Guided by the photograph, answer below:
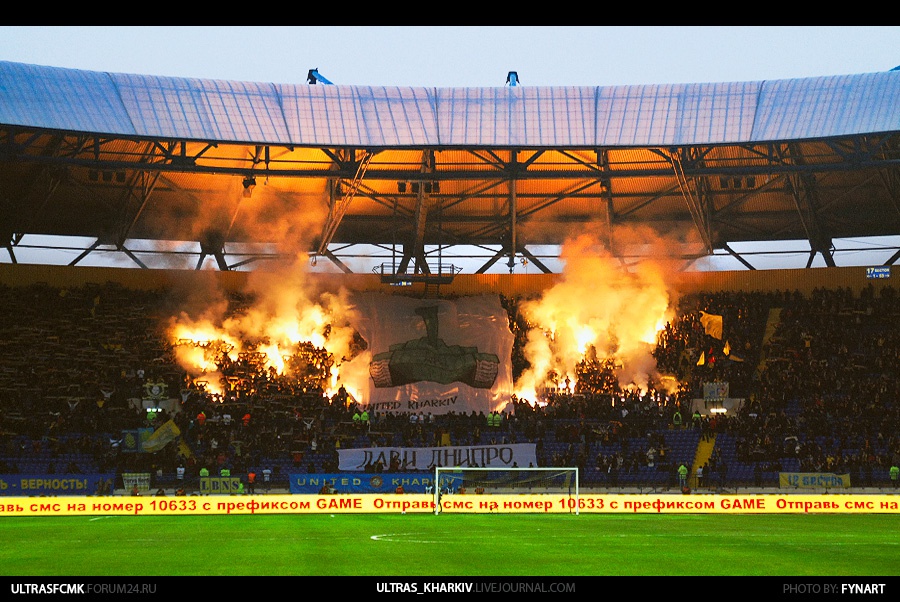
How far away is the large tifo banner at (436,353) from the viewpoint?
5247 centimetres

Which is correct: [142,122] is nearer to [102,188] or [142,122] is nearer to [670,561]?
[102,188]

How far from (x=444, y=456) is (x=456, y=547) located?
25673 mm

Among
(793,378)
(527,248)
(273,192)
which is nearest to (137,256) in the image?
(273,192)

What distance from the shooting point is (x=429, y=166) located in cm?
4778

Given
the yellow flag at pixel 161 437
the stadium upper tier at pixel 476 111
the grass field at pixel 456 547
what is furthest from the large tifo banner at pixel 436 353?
the grass field at pixel 456 547

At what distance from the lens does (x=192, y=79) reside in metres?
44.0

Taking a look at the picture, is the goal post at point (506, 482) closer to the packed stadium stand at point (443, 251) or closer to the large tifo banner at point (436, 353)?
the packed stadium stand at point (443, 251)

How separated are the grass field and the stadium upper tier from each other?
19.2m

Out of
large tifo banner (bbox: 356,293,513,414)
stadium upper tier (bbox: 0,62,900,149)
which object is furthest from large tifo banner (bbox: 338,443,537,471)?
stadium upper tier (bbox: 0,62,900,149)

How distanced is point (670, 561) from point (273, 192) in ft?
125

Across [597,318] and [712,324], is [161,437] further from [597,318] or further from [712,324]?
[712,324]

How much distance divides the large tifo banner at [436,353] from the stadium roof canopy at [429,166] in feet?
7.69

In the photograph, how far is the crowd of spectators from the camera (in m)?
43.7

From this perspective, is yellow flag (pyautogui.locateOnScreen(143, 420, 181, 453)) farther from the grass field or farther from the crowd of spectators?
the grass field
